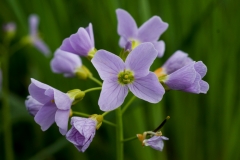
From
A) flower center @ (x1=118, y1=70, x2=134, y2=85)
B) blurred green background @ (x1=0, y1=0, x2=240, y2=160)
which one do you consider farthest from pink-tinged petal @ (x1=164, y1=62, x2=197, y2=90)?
blurred green background @ (x1=0, y1=0, x2=240, y2=160)

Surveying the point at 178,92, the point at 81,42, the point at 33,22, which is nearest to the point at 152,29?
the point at 81,42

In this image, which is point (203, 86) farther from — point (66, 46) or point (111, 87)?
point (66, 46)

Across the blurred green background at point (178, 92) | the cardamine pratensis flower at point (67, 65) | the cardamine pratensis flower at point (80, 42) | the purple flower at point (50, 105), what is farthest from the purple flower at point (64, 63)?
the blurred green background at point (178, 92)

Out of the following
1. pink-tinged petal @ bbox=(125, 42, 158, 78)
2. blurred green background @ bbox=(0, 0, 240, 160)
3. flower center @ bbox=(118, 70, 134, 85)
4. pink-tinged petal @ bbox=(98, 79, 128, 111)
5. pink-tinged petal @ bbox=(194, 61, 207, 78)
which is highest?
pink-tinged petal @ bbox=(125, 42, 158, 78)

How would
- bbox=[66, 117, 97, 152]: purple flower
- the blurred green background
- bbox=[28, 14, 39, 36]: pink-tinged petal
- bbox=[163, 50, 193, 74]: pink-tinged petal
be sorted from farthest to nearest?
1. bbox=[28, 14, 39, 36]: pink-tinged petal
2. the blurred green background
3. bbox=[163, 50, 193, 74]: pink-tinged petal
4. bbox=[66, 117, 97, 152]: purple flower

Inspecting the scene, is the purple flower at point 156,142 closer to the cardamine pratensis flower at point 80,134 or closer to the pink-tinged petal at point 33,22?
the cardamine pratensis flower at point 80,134

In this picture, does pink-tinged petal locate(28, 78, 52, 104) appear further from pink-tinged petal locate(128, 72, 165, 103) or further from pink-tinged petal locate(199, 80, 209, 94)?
pink-tinged petal locate(199, 80, 209, 94)

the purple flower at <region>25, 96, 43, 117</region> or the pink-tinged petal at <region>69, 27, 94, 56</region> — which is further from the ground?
the pink-tinged petal at <region>69, 27, 94, 56</region>

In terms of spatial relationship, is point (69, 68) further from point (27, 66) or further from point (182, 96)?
point (27, 66)
